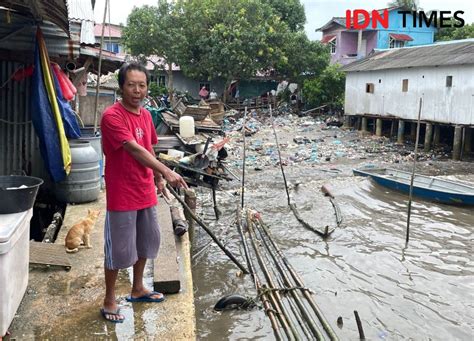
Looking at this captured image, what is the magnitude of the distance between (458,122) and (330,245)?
12.7 m

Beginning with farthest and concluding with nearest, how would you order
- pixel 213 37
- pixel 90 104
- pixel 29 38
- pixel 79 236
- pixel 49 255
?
pixel 213 37
pixel 90 104
pixel 29 38
pixel 79 236
pixel 49 255

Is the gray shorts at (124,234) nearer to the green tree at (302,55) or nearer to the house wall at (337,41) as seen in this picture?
the green tree at (302,55)

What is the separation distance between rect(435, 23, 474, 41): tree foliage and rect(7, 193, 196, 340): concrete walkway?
111 ft

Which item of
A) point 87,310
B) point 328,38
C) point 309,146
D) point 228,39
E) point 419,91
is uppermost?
point 328,38

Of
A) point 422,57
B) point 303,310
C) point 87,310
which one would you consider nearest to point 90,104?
point 303,310

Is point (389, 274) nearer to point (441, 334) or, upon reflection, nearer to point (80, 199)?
point (441, 334)

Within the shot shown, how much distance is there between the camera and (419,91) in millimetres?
21359

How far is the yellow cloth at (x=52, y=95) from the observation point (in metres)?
5.76

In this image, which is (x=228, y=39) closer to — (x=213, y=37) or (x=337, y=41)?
(x=213, y=37)

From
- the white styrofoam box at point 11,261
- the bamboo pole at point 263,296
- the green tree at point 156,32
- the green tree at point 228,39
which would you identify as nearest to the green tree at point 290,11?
the green tree at point 228,39

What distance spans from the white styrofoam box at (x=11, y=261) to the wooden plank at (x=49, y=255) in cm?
106

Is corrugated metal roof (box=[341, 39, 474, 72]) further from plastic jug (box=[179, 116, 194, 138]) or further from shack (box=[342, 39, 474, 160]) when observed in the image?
plastic jug (box=[179, 116, 194, 138])

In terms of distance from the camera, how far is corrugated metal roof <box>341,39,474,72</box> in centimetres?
1970

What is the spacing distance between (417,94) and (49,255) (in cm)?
2010
